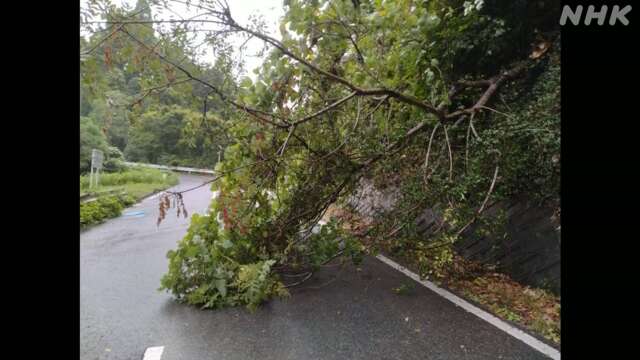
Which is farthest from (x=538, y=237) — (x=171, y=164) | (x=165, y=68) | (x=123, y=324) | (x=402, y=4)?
(x=171, y=164)

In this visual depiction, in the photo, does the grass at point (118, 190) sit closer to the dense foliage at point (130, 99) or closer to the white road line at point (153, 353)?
the dense foliage at point (130, 99)

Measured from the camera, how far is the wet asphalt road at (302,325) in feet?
9.18

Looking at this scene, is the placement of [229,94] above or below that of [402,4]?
below

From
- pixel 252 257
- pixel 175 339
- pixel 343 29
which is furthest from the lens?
pixel 252 257

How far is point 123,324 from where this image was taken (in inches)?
130
